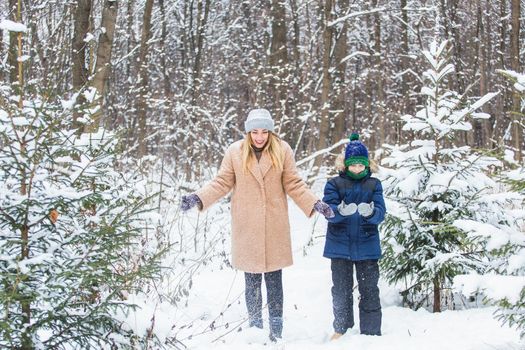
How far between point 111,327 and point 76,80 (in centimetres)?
Answer: 474

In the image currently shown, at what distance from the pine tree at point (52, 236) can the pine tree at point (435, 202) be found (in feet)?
8.15

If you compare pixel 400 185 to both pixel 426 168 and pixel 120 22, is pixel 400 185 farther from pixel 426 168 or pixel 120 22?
pixel 120 22

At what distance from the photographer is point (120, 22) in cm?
1895

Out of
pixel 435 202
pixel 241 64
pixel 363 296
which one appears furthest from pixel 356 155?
pixel 241 64

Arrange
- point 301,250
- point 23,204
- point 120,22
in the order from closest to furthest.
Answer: point 23,204, point 301,250, point 120,22

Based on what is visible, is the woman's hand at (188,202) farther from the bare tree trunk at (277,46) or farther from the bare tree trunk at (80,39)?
the bare tree trunk at (277,46)

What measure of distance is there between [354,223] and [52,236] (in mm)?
2289

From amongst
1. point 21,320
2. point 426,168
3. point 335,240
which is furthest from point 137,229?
point 426,168

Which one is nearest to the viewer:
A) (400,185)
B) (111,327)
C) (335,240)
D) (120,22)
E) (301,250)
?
(111,327)

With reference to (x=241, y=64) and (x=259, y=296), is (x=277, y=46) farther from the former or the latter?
(x=241, y=64)

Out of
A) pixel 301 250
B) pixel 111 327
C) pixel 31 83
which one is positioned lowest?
pixel 301 250

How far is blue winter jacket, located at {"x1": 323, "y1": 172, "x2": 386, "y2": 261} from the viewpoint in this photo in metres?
4.16

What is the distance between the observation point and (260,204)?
4.24 metres

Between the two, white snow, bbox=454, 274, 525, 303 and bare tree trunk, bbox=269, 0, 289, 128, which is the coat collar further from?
bare tree trunk, bbox=269, 0, 289, 128
